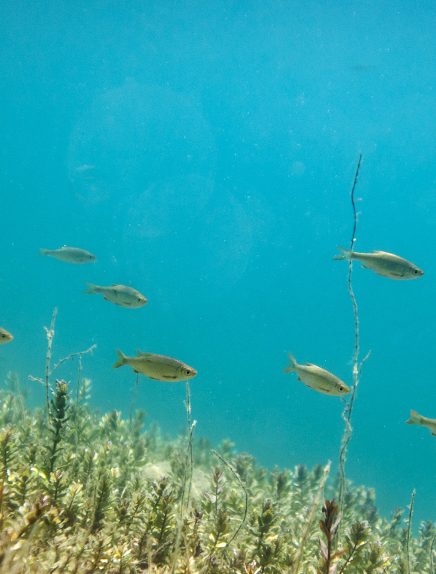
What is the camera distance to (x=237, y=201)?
161000 millimetres

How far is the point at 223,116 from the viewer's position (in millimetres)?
115625

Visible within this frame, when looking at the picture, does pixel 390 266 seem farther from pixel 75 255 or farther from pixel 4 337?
pixel 75 255

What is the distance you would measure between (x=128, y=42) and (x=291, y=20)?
1282 inches

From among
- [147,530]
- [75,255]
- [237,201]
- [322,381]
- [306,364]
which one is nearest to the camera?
[147,530]

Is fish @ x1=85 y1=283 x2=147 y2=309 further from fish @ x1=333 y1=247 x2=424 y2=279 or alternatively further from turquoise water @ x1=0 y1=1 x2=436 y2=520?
turquoise water @ x1=0 y1=1 x2=436 y2=520

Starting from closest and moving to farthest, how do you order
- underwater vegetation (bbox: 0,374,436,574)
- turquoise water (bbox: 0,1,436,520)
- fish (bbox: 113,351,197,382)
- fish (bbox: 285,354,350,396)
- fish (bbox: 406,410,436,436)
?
underwater vegetation (bbox: 0,374,436,574), fish (bbox: 113,351,197,382), fish (bbox: 285,354,350,396), fish (bbox: 406,410,436,436), turquoise water (bbox: 0,1,436,520)

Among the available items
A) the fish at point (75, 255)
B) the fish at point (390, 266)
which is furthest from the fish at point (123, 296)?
the fish at point (390, 266)

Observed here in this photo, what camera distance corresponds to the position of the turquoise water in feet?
176

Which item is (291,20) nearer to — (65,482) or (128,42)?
(128,42)

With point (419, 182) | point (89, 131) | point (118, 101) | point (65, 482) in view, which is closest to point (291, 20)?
point (65, 482)

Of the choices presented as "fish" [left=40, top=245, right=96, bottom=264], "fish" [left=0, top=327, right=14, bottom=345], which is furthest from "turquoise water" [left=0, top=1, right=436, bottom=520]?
"fish" [left=0, top=327, right=14, bottom=345]

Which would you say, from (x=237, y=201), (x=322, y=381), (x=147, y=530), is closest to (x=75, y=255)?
(x=322, y=381)

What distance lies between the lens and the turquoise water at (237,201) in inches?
2108

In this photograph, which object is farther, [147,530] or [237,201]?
[237,201]
